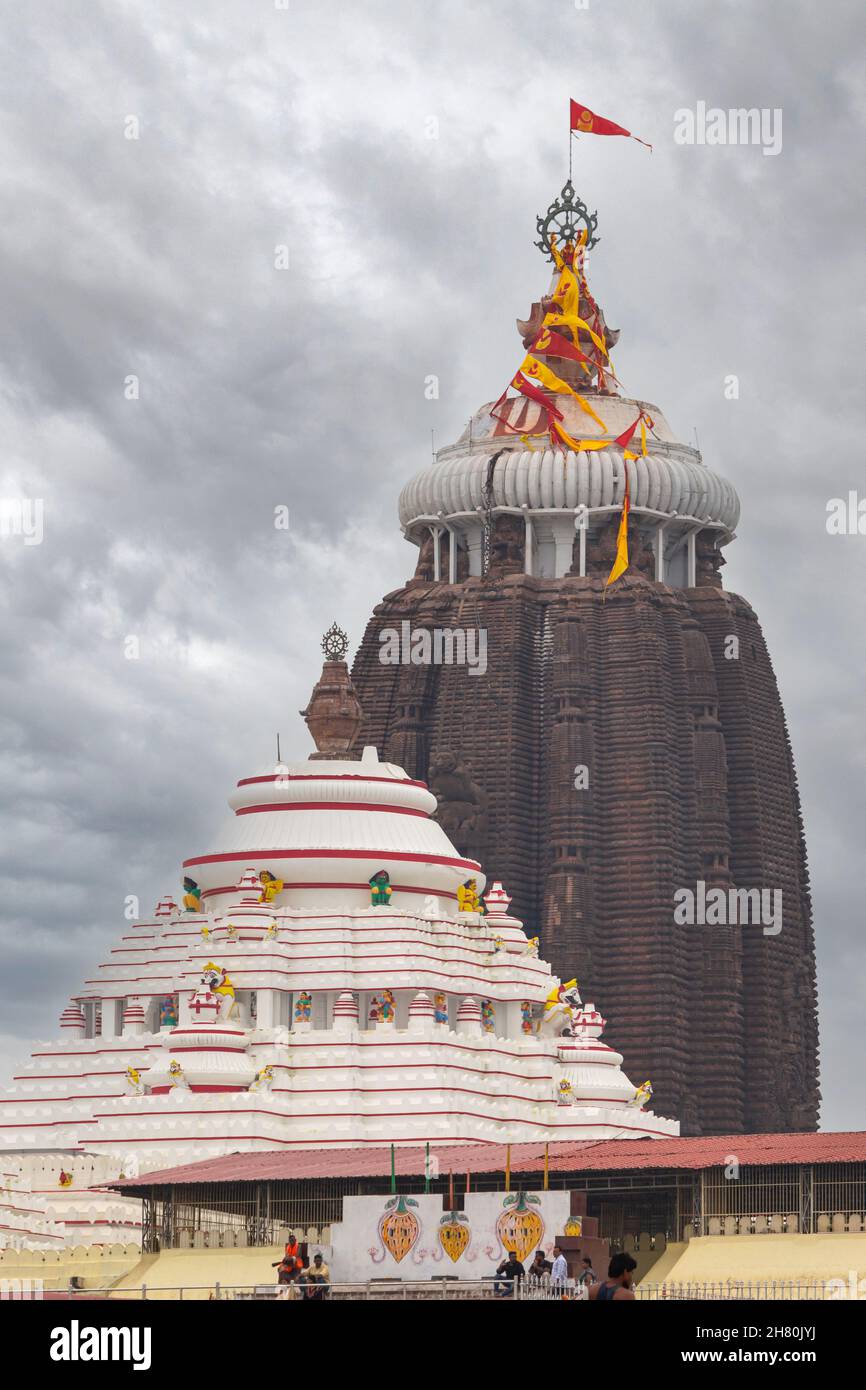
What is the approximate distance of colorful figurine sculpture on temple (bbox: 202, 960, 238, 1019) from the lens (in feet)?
318

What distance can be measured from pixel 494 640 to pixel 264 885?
43498 millimetres

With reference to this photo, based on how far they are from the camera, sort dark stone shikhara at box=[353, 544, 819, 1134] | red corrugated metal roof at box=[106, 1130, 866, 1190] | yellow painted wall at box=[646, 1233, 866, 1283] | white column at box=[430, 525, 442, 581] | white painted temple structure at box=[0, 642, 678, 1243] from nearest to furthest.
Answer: yellow painted wall at box=[646, 1233, 866, 1283]
red corrugated metal roof at box=[106, 1130, 866, 1190]
white painted temple structure at box=[0, 642, 678, 1243]
dark stone shikhara at box=[353, 544, 819, 1134]
white column at box=[430, 525, 442, 581]

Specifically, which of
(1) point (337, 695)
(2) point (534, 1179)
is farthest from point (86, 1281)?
(1) point (337, 695)

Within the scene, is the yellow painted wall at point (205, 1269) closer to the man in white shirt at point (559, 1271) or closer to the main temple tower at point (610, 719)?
the man in white shirt at point (559, 1271)

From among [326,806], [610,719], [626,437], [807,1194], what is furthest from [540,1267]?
[626,437]

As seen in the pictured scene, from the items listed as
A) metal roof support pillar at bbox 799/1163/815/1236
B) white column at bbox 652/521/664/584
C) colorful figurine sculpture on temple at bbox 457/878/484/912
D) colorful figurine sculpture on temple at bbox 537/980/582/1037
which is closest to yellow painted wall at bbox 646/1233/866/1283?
metal roof support pillar at bbox 799/1163/815/1236

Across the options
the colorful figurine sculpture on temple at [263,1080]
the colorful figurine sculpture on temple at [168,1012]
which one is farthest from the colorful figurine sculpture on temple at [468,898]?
the colorful figurine sculpture on temple at [263,1080]

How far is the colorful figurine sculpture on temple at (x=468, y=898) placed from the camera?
10619 centimetres

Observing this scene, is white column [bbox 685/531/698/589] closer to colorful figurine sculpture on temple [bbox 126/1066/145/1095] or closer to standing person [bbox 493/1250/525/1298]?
colorful figurine sculpture on temple [bbox 126/1066/145/1095]

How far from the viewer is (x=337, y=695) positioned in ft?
371

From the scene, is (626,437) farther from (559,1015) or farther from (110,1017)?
(110,1017)

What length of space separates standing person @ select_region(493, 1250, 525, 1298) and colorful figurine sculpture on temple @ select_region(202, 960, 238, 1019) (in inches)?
1215

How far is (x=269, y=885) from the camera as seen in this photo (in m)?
→ 103
